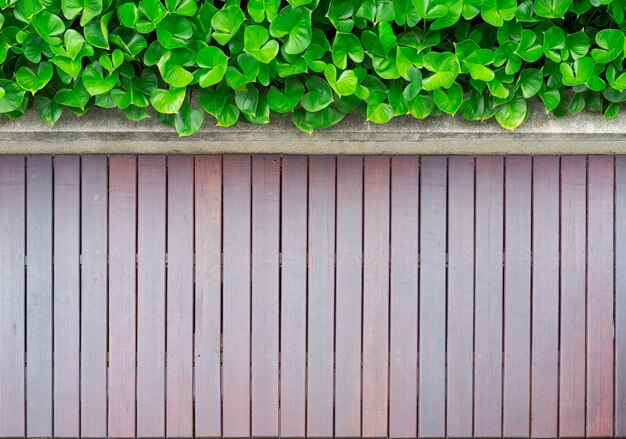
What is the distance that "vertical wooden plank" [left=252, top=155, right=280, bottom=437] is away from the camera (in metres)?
2.81

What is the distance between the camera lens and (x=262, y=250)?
281cm

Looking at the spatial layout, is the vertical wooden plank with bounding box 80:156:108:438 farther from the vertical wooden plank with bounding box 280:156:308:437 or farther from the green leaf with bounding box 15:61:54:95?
the vertical wooden plank with bounding box 280:156:308:437

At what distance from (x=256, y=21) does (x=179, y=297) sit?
4.68 feet

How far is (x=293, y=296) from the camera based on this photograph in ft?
9.26


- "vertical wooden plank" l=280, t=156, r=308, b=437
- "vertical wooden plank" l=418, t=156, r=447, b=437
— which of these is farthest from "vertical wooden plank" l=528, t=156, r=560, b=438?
"vertical wooden plank" l=280, t=156, r=308, b=437

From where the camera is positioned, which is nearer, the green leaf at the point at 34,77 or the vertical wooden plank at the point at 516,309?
the green leaf at the point at 34,77

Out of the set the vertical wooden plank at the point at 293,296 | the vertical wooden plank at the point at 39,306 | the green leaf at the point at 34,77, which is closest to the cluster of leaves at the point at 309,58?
the green leaf at the point at 34,77

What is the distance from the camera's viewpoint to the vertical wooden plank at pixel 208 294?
279cm

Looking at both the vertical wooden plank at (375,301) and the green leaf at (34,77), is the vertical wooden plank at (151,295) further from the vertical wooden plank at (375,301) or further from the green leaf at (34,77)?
the vertical wooden plank at (375,301)

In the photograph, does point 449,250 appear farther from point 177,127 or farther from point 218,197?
point 177,127

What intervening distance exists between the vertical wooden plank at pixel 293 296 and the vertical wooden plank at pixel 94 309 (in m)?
0.89

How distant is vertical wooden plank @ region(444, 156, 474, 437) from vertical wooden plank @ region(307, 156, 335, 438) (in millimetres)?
598

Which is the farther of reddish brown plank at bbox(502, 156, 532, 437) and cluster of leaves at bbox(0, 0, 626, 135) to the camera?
reddish brown plank at bbox(502, 156, 532, 437)

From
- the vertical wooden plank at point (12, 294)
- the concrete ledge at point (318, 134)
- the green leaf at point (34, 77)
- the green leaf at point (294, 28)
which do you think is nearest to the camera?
the green leaf at point (294, 28)
